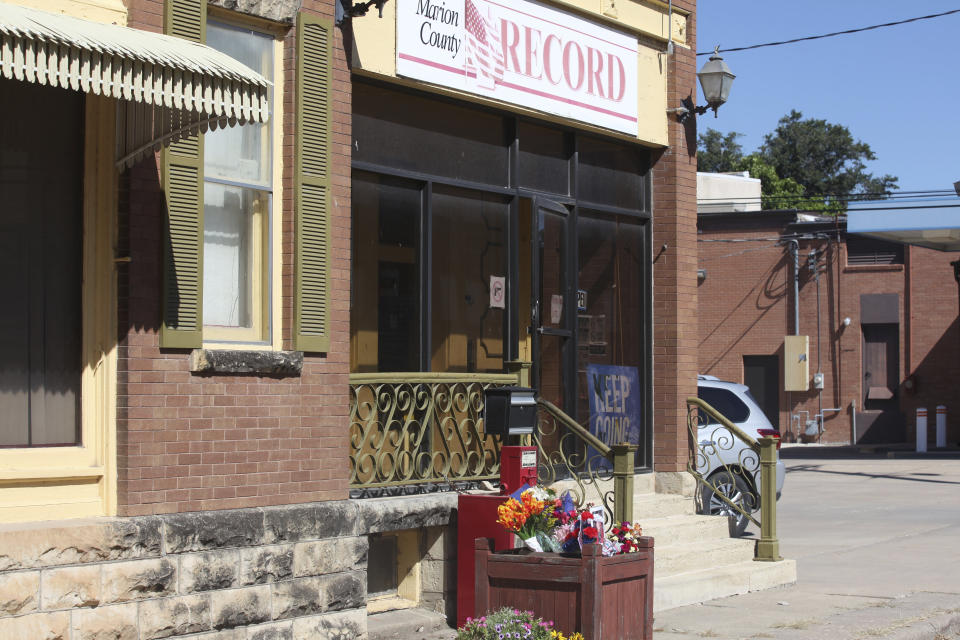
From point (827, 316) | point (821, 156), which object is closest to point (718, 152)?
point (821, 156)

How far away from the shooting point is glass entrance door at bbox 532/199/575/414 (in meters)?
10.9

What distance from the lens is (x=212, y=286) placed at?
7828mm

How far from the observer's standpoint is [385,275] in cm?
966

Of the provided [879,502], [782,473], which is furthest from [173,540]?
[879,502]

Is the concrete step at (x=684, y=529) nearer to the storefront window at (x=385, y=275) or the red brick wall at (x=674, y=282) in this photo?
the red brick wall at (x=674, y=282)

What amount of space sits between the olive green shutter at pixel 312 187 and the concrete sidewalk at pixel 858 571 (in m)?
3.45

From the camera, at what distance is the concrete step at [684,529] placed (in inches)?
422

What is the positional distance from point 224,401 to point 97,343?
870 millimetres

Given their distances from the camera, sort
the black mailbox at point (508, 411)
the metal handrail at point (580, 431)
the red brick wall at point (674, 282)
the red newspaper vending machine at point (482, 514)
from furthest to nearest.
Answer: the red brick wall at point (674, 282) < the metal handrail at point (580, 431) < the red newspaper vending machine at point (482, 514) < the black mailbox at point (508, 411)

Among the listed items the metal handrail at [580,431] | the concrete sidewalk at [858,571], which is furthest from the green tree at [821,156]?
the metal handrail at [580,431]

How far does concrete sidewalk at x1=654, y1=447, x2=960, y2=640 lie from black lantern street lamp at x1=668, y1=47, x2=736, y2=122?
483cm

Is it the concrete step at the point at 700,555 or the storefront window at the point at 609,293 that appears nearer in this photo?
the concrete step at the point at 700,555

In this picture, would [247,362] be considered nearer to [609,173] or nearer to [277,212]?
[277,212]

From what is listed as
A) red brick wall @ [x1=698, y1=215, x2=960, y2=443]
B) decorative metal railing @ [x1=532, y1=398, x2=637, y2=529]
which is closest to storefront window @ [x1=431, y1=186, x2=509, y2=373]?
decorative metal railing @ [x1=532, y1=398, x2=637, y2=529]
